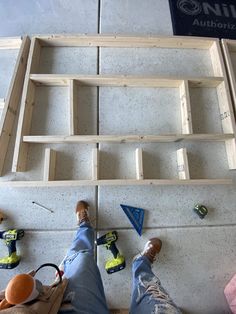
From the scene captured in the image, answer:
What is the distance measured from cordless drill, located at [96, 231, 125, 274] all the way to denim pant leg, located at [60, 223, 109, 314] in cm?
9

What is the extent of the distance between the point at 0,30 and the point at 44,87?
0.67 meters

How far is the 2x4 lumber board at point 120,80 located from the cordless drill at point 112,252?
961mm

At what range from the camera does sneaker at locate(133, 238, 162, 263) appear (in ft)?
4.10

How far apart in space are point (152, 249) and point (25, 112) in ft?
3.67

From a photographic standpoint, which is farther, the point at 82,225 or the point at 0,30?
the point at 0,30

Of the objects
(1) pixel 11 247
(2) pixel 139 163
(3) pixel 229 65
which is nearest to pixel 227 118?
(3) pixel 229 65

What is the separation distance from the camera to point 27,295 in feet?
2.30

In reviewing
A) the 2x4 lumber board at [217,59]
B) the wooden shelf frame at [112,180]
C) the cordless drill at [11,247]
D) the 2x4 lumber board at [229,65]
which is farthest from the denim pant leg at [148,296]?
the 2x4 lumber board at [217,59]

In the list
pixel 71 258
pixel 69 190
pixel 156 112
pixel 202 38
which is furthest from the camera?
pixel 202 38

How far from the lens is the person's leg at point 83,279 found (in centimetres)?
86

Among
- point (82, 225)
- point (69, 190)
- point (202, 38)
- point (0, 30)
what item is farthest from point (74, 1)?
point (82, 225)

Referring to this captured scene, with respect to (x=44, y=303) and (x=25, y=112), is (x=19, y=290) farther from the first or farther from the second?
(x=25, y=112)

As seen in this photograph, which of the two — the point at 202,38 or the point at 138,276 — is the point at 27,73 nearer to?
the point at 202,38

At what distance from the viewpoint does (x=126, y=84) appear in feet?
5.08
